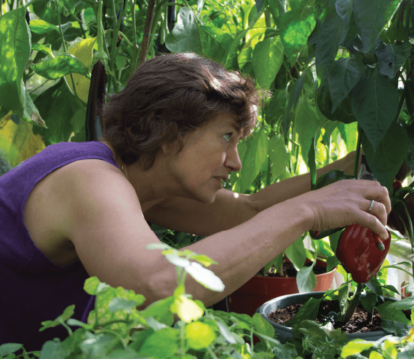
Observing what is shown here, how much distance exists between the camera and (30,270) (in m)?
0.71

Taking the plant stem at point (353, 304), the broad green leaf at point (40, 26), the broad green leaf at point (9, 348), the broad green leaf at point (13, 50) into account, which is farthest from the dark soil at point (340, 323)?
the broad green leaf at point (40, 26)

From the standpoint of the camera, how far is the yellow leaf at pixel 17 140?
1.05m

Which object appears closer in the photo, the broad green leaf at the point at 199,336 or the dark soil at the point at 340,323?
the broad green leaf at the point at 199,336

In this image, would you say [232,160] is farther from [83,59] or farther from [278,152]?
[83,59]

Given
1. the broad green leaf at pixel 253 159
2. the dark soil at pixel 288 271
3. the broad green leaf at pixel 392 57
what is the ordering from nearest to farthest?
the broad green leaf at pixel 392 57 < the broad green leaf at pixel 253 159 < the dark soil at pixel 288 271

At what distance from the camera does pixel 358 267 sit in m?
0.63

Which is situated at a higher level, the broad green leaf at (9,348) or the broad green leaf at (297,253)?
the broad green leaf at (9,348)

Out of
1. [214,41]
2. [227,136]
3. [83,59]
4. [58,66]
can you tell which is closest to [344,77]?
[227,136]

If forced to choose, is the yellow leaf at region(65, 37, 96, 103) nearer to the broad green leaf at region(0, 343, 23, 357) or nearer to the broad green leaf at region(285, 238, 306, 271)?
the broad green leaf at region(285, 238, 306, 271)

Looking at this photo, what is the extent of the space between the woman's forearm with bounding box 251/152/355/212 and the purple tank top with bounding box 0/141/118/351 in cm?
42

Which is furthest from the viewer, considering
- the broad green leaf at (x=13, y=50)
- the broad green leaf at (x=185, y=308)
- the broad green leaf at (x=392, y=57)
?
the broad green leaf at (x=13, y=50)

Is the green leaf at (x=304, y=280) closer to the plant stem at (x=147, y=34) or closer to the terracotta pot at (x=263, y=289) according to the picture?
the terracotta pot at (x=263, y=289)

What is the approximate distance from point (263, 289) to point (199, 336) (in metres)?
0.87

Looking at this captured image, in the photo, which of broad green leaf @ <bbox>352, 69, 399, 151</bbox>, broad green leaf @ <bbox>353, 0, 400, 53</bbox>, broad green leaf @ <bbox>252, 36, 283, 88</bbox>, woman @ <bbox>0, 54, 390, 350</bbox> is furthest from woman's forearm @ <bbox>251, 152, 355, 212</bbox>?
broad green leaf @ <bbox>353, 0, 400, 53</bbox>
